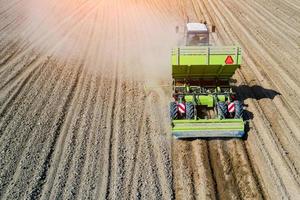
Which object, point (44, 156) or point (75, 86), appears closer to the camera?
point (44, 156)

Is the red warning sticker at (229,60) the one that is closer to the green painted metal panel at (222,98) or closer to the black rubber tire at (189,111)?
the green painted metal panel at (222,98)

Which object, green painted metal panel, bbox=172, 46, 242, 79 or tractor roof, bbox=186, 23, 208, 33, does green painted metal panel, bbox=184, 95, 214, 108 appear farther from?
tractor roof, bbox=186, 23, 208, 33

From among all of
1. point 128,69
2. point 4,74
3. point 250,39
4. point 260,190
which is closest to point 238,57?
point 260,190

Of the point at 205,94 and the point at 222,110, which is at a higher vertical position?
the point at 205,94

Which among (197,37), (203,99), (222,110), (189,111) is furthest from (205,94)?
(197,37)

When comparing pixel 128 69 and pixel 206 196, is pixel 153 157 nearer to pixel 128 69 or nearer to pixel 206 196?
pixel 206 196

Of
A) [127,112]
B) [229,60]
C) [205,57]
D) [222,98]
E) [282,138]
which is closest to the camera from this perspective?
[282,138]

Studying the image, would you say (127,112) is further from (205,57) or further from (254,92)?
(254,92)
